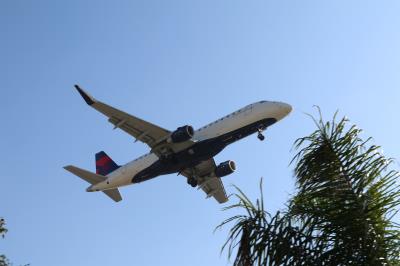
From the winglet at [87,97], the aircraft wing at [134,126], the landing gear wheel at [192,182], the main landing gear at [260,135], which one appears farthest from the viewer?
the landing gear wheel at [192,182]

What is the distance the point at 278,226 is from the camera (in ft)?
17.2

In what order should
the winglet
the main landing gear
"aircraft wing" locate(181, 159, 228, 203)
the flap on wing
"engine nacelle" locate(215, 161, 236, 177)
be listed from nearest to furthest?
the winglet, the main landing gear, "engine nacelle" locate(215, 161, 236, 177), "aircraft wing" locate(181, 159, 228, 203), the flap on wing

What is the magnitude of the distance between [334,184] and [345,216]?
0.42 meters

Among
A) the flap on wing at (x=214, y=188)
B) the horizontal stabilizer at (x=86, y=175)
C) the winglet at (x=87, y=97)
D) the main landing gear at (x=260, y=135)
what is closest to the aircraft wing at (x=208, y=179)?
the flap on wing at (x=214, y=188)

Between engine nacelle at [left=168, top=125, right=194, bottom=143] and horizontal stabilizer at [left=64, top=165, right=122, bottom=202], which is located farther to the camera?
horizontal stabilizer at [left=64, top=165, right=122, bottom=202]

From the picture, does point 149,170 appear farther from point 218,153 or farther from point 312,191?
point 312,191

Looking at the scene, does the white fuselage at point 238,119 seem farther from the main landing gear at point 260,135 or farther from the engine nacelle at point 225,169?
the engine nacelle at point 225,169

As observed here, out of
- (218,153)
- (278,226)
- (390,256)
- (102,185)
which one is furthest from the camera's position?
(102,185)

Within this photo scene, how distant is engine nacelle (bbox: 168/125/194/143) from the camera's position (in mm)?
34969

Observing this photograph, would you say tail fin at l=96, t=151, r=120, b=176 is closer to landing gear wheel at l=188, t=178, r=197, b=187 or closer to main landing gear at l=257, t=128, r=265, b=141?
landing gear wheel at l=188, t=178, r=197, b=187

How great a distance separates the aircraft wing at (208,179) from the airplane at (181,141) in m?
0.09

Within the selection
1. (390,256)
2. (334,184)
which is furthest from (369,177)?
(390,256)

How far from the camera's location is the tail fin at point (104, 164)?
1833 inches

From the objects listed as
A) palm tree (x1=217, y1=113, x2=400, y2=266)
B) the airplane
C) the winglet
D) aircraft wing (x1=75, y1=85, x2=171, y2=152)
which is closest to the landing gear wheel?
the airplane
